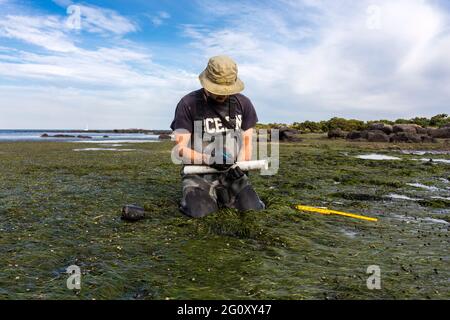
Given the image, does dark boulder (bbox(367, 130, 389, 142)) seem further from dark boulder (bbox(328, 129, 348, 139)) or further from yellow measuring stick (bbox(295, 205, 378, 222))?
yellow measuring stick (bbox(295, 205, 378, 222))

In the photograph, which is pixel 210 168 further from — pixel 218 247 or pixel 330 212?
pixel 330 212

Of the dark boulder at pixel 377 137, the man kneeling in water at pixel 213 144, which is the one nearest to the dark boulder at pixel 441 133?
the dark boulder at pixel 377 137

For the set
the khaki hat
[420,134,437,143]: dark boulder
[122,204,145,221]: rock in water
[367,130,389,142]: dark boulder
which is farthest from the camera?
[367,130,389,142]: dark boulder

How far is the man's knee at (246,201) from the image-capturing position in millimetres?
7184

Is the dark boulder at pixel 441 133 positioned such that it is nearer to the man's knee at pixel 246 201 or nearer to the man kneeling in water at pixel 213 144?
the man kneeling in water at pixel 213 144

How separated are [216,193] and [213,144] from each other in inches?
36.3

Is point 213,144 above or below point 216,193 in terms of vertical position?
above

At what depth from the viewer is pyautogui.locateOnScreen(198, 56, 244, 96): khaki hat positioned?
6723 mm

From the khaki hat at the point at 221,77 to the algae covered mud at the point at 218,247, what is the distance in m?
2.13

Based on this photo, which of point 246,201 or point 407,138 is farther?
point 407,138

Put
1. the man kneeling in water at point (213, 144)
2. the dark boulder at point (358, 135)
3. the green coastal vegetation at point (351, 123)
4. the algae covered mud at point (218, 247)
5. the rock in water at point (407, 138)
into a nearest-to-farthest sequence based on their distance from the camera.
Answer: the algae covered mud at point (218, 247) → the man kneeling in water at point (213, 144) → the rock in water at point (407, 138) → the dark boulder at point (358, 135) → the green coastal vegetation at point (351, 123)

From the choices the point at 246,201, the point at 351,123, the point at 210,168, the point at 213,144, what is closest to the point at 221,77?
the point at 213,144

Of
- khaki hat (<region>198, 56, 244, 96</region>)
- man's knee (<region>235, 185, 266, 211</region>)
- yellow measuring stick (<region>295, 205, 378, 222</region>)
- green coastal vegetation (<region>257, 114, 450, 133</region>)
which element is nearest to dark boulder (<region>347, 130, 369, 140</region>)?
green coastal vegetation (<region>257, 114, 450, 133</region>)

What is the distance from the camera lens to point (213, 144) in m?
7.43
